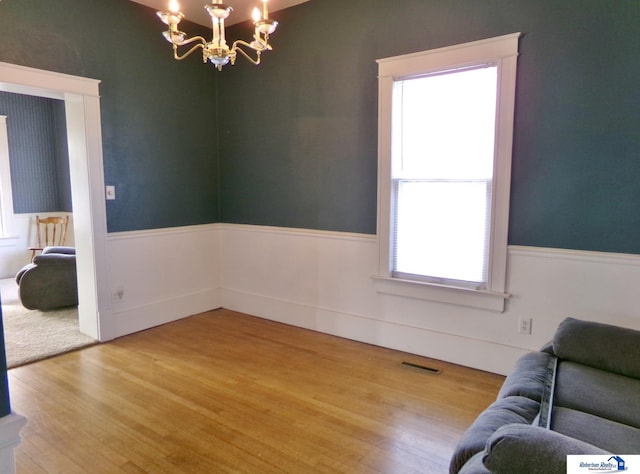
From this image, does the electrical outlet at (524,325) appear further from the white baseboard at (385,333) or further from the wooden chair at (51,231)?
the wooden chair at (51,231)

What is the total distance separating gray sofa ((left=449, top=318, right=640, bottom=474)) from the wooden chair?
6879 mm

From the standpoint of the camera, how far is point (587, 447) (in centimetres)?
109

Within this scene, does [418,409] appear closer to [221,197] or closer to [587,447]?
[587,447]

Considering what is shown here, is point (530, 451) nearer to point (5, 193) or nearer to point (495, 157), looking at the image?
point (495, 157)

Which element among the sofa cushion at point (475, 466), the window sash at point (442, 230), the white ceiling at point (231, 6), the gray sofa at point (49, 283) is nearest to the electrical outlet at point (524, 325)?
the window sash at point (442, 230)

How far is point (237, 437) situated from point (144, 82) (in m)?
3.17

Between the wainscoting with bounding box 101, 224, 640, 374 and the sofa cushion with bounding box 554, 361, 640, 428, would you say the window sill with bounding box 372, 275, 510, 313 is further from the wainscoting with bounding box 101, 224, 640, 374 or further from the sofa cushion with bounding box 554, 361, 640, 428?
the sofa cushion with bounding box 554, 361, 640, 428

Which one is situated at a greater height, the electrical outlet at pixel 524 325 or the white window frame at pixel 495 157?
the white window frame at pixel 495 157

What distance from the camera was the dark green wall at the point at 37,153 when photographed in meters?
6.29

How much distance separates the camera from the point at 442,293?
3215 mm

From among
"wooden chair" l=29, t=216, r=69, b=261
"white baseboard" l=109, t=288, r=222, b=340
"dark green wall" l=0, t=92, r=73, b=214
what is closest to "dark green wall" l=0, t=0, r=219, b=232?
"white baseboard" l=109, t=288, r=222, b=340

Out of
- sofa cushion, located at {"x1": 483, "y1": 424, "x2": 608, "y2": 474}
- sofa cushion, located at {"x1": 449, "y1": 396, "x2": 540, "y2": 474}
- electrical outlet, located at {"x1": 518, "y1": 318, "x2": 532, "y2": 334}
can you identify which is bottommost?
electrical outlet, located at {"x1": 518, "y1": 318, "x2": 532, "y2": 334}

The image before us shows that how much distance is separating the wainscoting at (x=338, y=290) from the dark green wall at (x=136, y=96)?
12.1 inches

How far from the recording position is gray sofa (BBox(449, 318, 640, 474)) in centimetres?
112
